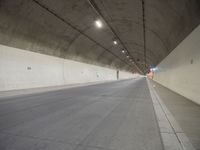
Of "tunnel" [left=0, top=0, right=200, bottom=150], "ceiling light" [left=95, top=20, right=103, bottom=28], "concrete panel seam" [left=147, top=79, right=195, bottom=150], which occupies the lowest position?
"concrete panel seam" [left=147, top=79, right=195, bottom=150]

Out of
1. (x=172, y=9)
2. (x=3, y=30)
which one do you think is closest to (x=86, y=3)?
(x=172, y=9)

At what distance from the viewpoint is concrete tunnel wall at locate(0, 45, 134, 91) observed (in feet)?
39.8

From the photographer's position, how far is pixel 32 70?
14.6 meters

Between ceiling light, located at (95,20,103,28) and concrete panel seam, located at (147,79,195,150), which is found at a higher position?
ceiling light, located at (95,20,103,28)

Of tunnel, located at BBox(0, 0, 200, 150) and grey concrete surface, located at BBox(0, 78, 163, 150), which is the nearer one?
grey concrete surface, located at BBox(0, 78, 163, 150)

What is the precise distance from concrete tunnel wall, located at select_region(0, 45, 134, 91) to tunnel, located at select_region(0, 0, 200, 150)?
8 cm

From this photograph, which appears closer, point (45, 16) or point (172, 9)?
point (172, 9)

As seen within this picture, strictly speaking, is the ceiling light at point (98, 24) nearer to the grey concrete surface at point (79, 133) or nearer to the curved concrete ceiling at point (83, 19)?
the curved concrete ceiling at point (83, 19)

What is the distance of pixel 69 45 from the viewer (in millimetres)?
17984

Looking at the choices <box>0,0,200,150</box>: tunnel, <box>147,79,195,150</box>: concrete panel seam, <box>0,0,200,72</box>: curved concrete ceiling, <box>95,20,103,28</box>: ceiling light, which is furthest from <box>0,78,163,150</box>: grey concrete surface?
<box>95,20,103,28</box>: ceiling light

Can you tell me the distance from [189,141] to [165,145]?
0.60 meters

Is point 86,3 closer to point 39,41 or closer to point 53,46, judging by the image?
point 39,41

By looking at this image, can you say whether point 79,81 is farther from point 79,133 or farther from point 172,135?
point 172,135

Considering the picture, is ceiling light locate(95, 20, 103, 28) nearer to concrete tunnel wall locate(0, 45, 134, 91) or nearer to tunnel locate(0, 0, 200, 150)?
tunnel locate(0, 0, 200, 150)
